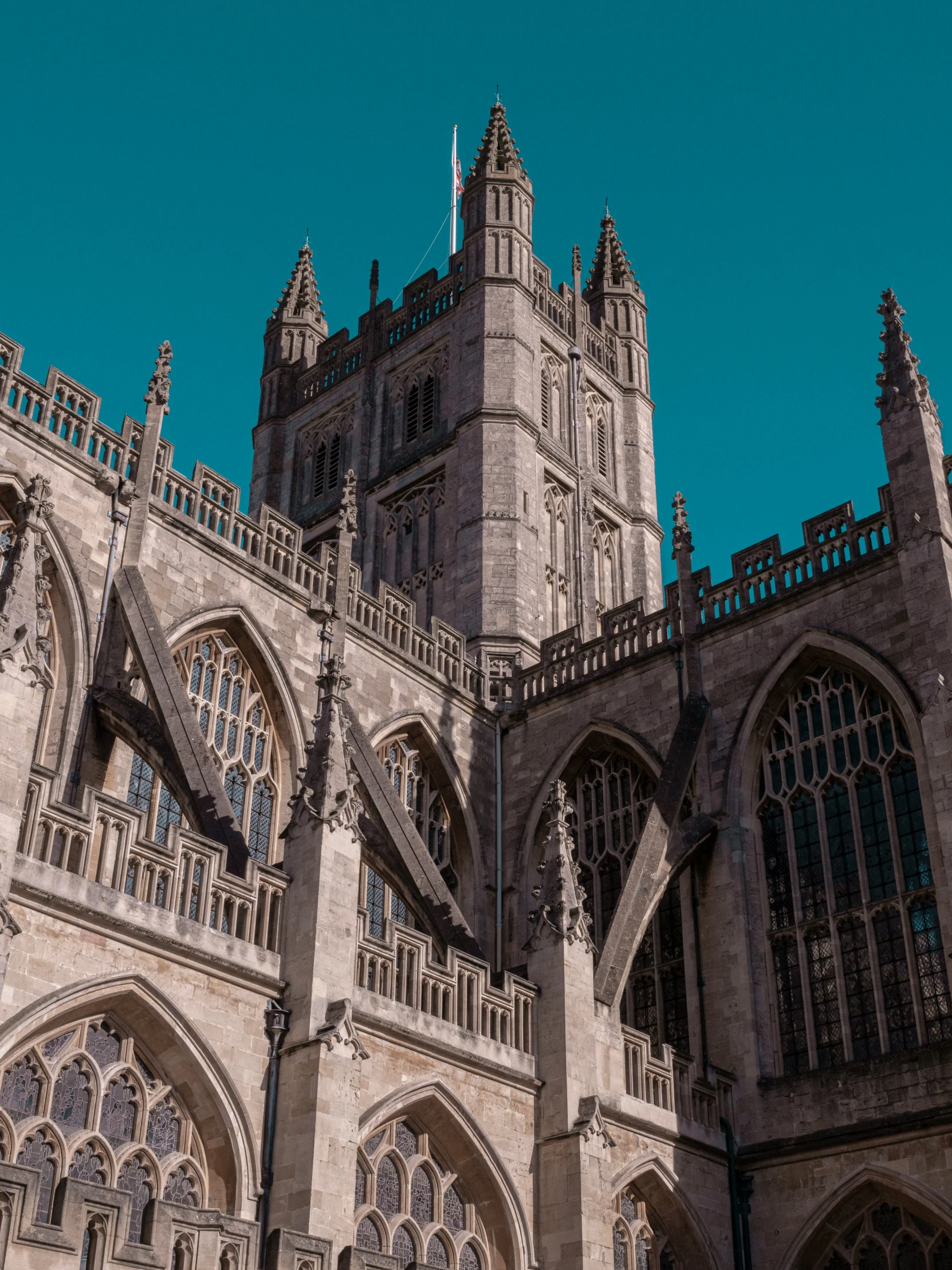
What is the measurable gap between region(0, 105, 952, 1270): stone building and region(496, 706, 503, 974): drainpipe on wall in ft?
0.20

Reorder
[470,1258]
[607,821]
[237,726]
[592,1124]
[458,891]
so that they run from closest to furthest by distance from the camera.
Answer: [470,1258] < [592,1124] < [237,726] < [607,821] < [458,891]

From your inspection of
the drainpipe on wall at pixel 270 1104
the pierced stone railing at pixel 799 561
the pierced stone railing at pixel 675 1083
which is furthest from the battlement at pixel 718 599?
the drainpipe on wall at pixel 270 1104

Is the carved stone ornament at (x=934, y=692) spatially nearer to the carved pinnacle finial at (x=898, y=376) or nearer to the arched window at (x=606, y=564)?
the carved pinnacle finial at (x=898, y=376)

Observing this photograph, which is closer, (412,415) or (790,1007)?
(790,1007)

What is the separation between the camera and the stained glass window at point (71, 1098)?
12.3 meters

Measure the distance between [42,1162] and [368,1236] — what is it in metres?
3.95

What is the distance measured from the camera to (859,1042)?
18.6 metres

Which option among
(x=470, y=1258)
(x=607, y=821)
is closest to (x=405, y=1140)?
(x=470, y=1258)

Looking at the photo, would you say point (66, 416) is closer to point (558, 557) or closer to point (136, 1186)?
point (136, 1186)

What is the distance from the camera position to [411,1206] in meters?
15.1

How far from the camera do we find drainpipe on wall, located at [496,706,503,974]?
22.8 metres

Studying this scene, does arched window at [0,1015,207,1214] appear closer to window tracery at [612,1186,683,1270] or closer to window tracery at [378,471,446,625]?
window tracery at [612,1186,683,1270]

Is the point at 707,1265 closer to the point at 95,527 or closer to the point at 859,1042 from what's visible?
Answer: the point at 859,1042

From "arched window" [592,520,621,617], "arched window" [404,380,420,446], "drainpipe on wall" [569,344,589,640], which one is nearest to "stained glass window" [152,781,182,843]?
"drainpipe on wall" [569,344,589,640]
